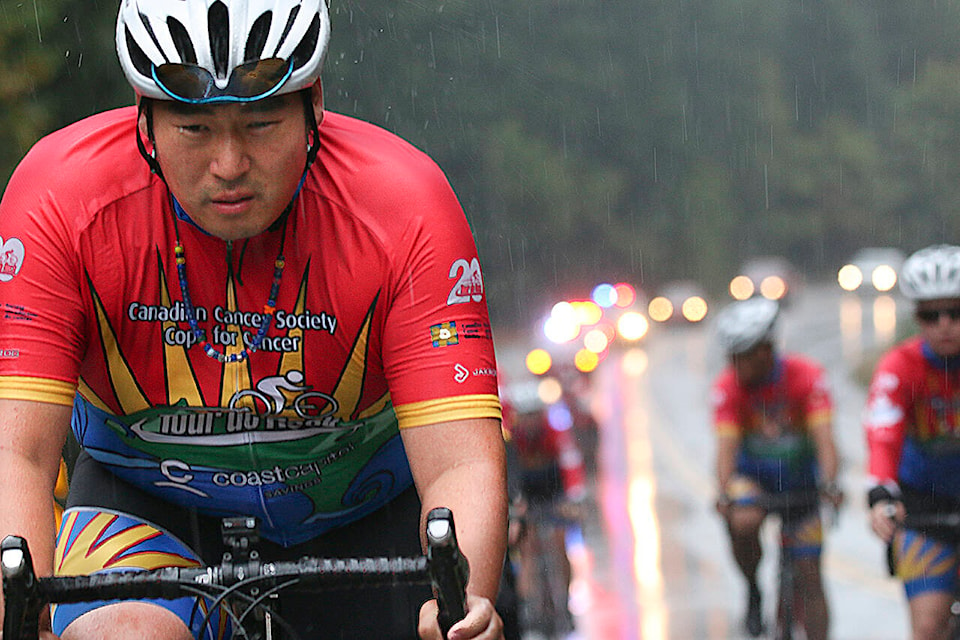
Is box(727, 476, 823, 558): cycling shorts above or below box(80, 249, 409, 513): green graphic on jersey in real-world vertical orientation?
below

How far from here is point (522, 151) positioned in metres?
43.8

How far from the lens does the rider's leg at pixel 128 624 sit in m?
2.40

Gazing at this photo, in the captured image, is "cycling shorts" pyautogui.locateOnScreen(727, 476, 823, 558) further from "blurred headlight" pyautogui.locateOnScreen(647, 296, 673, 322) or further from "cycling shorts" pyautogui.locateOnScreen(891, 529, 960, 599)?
"blurred headlight" pyautogui.locateOnScreen(647, 296, 673, 322)

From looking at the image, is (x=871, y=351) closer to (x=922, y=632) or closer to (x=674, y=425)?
(x=674, y=425)

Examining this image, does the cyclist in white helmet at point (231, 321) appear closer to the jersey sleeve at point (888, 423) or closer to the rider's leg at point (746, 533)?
Answer: the jersey sleeve at point (888, 423)

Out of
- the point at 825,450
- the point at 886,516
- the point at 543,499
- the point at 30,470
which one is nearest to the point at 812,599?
the point at 825,450

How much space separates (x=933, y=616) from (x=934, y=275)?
5.59ft

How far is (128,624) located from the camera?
2.42m

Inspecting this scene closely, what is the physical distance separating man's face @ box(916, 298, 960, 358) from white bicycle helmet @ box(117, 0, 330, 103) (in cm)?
500

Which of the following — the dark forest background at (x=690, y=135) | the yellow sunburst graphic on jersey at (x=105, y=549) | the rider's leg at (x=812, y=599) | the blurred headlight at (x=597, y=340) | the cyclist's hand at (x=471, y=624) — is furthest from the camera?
the dark forest background at (x=690, y=135)

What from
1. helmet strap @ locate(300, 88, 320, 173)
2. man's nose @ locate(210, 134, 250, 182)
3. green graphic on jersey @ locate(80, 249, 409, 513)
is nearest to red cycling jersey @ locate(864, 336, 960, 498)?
green graphic on jersey @ locate(80, 249, 409, 513)

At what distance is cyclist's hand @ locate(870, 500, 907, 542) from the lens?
6332mm

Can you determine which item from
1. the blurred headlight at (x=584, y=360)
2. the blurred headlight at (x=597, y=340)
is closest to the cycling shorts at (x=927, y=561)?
the blurred headlight at (x=584, y=360)

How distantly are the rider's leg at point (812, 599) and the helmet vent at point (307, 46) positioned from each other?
647cm
